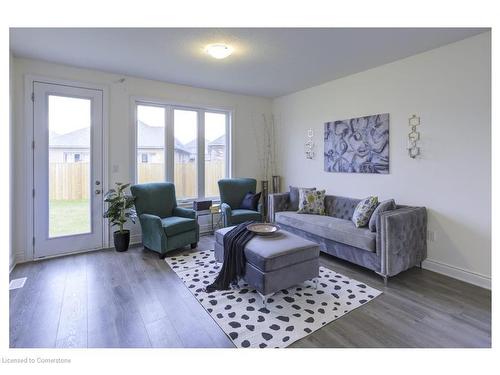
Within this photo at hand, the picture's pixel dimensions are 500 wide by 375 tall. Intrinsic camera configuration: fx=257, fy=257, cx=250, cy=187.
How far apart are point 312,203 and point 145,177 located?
9.13 feet

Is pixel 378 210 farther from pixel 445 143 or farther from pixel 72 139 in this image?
pixel 72 139

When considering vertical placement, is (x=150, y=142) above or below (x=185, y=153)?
above

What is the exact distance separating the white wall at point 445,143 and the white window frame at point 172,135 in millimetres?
2341

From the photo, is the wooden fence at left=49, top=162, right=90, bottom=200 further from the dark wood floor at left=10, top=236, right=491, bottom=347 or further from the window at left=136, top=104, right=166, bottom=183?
the dark wood floor at left=10, top=236, right=491, bottom=347

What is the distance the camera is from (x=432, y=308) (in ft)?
7.55

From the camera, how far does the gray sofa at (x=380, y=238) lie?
8.92 feet

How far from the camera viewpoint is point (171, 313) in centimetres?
222

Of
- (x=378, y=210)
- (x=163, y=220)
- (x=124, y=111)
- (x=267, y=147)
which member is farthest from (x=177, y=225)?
(x=267, y=147)

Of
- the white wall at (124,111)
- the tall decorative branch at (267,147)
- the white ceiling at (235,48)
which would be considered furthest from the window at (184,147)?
the tall decorative branch at (267,147)

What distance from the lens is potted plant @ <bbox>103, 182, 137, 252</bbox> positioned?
366 cm

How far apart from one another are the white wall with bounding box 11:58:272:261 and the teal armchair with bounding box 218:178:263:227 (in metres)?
0.47

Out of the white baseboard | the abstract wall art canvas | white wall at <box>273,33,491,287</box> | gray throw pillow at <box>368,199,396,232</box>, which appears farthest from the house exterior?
the white baseboard
